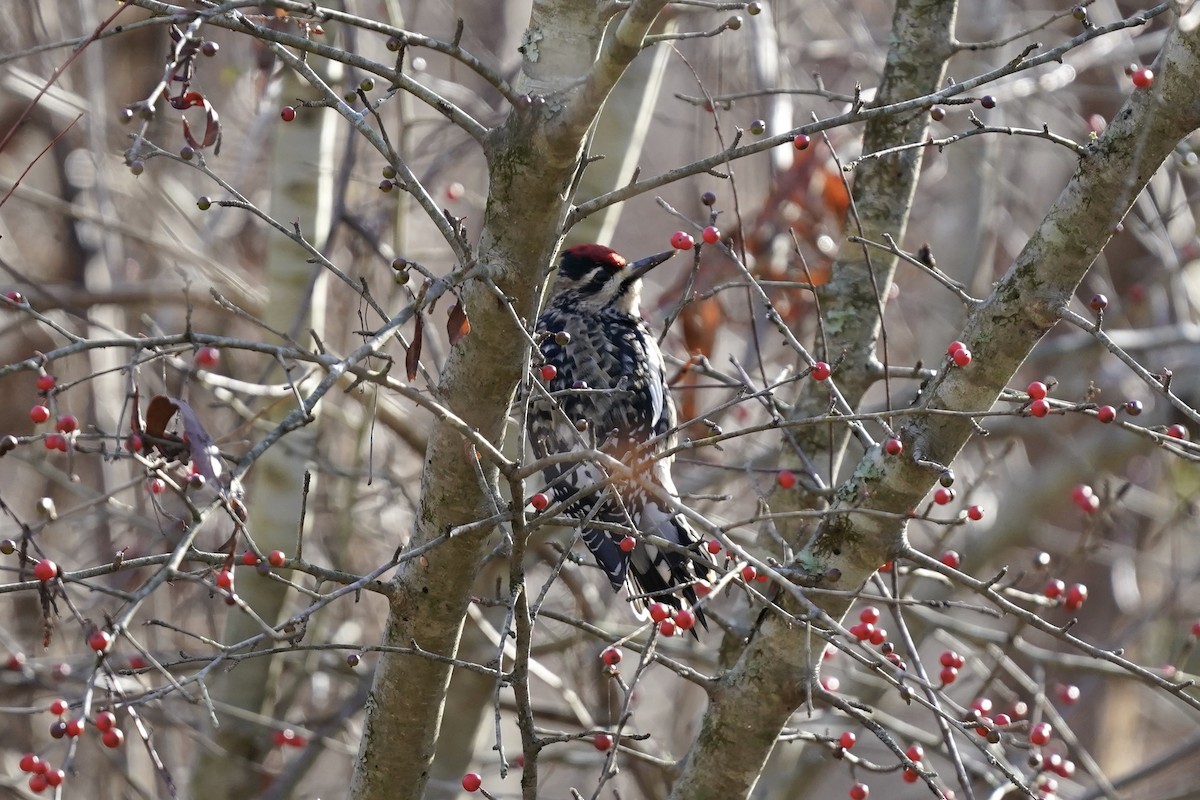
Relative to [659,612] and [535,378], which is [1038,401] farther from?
[535,378]

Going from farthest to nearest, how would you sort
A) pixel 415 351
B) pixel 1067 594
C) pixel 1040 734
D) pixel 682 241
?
pixel 1067 594, pixel 682 241, pixel 1040 734, pixel 415 351

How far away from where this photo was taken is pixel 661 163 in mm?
11383

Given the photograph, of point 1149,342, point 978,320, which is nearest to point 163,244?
point 978,320

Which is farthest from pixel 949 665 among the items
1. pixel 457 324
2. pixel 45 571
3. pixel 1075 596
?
pixel 45 571

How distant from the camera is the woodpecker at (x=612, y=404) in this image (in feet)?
12.5

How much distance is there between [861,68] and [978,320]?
15.3 feet

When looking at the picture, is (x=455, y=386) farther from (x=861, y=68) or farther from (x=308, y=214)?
(x=861, y=68)

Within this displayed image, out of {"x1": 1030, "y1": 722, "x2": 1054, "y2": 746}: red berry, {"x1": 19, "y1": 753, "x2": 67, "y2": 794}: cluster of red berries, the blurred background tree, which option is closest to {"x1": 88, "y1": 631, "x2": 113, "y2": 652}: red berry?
the blurred background tree

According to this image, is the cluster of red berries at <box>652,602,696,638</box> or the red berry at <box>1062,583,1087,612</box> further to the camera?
the red berry at <box>1062,583,1087,612</box>

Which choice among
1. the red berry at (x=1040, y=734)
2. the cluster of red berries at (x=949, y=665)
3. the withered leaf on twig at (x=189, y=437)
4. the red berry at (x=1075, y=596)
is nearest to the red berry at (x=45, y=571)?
the withered leaf on twig at (x=189, y=437)

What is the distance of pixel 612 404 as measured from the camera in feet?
15.2

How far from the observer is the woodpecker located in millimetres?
3799

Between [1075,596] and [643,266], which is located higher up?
[643,266]

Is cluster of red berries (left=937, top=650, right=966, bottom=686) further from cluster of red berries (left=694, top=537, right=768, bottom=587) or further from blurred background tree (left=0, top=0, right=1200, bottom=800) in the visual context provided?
cluster of red berries (left=694, top=537, right=768, bottom=587)
